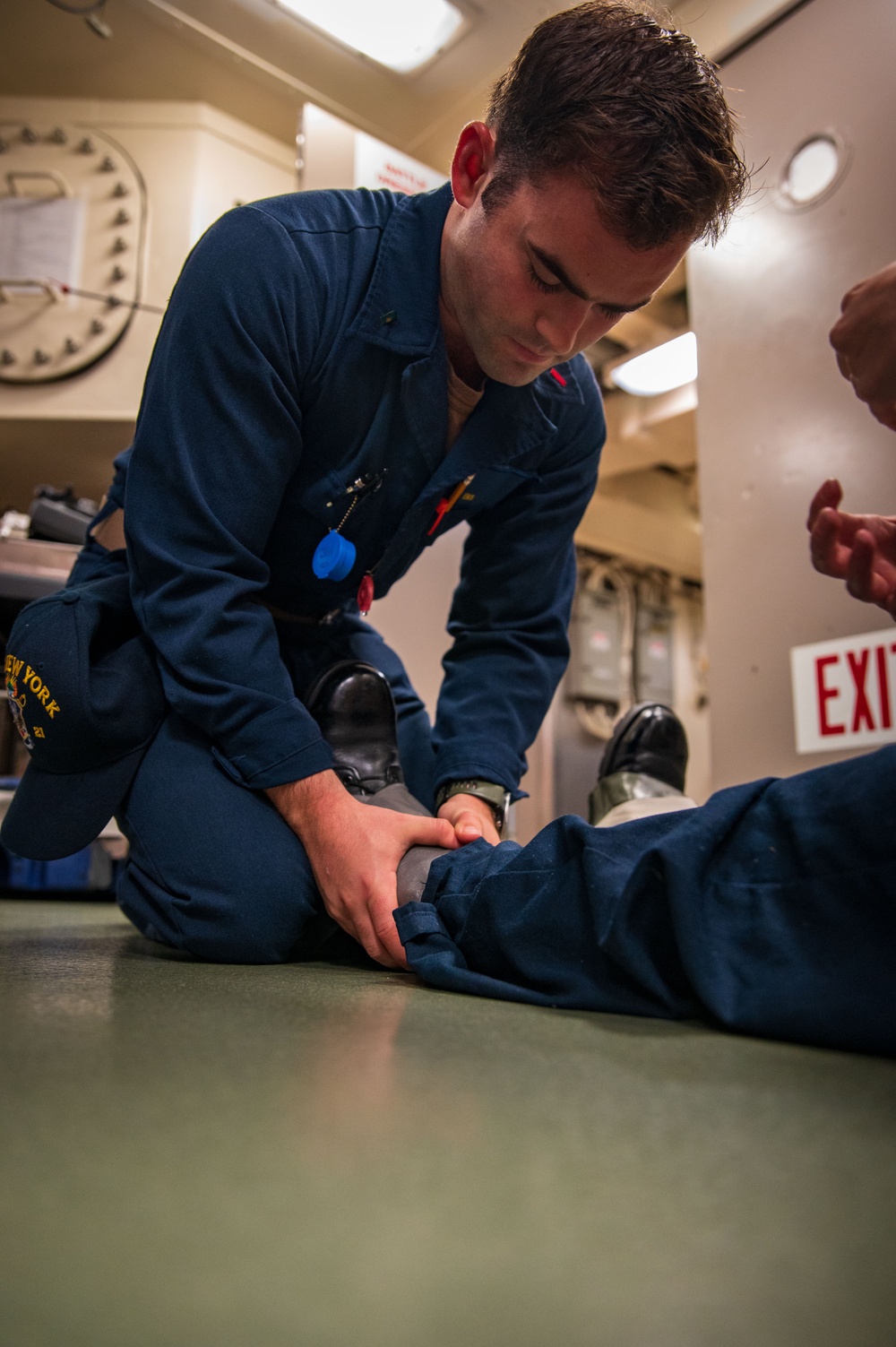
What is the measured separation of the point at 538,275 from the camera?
82 cm

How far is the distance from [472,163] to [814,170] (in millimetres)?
1290

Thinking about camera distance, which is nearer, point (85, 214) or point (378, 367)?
point (378, 367)

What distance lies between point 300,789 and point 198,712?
4.6 inches

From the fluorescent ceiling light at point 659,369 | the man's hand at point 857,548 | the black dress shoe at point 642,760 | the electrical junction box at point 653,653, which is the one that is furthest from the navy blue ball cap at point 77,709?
the electrical junction box at point 653,653

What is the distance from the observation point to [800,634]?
1763 millimetres

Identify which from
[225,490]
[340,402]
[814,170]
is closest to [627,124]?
[340,402]

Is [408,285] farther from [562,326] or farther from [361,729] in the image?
[361,729]

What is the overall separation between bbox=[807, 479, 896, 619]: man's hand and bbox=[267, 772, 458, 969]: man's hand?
21.8 inches

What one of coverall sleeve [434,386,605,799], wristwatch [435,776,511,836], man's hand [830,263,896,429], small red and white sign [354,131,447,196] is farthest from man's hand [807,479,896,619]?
small red and white sign [354,131,447,196]

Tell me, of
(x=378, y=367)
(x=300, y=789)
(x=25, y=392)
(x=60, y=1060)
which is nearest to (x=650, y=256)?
(x=378, y=367)

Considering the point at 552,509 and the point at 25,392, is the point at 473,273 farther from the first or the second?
the point at 25,392

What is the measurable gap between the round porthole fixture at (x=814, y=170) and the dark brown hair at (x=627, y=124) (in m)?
1.17

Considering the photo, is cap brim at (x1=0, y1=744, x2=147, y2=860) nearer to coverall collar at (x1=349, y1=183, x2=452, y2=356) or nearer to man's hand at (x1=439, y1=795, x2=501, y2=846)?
man's hand at (x1=439, y1=795, x2=501, y2=846)

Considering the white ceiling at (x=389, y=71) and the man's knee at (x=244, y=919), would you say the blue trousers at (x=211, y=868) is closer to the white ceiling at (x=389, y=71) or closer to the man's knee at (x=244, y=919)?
the man's knee at (x=244, y=919)
